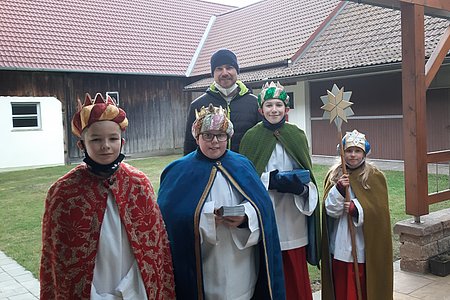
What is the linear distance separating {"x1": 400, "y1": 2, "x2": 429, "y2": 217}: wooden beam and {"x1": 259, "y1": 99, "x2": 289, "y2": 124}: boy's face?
1.94m

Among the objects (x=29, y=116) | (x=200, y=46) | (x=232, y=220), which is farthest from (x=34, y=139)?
(x=232, y=220)

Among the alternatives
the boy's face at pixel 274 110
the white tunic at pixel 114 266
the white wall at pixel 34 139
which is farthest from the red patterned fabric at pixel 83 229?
the white wall at pixel 34 139

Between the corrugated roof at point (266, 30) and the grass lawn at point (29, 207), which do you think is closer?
the grass lawn at point (29, 207)

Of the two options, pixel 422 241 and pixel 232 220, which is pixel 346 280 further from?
pixel 422 241

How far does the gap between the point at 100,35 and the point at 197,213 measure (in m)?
16.7

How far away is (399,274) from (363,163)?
1877 millimetres

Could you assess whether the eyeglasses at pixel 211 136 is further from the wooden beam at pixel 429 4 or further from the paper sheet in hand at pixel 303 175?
the wooden beam at pixel 429 4

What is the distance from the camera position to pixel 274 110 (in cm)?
323

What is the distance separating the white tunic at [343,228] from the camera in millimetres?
3227

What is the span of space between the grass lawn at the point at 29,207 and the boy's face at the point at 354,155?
164cm

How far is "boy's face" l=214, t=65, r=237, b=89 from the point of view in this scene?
3.49m

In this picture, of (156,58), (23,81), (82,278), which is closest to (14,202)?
(23,81)

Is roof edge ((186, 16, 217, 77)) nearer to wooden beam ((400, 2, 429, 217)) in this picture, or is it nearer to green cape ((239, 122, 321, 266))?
wooden beam ((400, 2, 429, 217))

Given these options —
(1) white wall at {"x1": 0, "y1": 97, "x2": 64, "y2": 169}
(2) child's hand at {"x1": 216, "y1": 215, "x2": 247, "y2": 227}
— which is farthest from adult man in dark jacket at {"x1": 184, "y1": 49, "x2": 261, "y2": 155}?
(1) white wall at {"x1": 0, "y1": 97, "x2": 64, "y2": 169}
